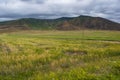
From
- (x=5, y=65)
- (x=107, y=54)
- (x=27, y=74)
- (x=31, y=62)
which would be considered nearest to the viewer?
(x=27, y=74)

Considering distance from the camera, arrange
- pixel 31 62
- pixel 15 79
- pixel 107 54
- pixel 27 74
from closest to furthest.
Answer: pixel 15 79, pixel 27 74, pixel 31 62, pixel 107 54

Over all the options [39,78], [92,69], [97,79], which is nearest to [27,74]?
[39,78]

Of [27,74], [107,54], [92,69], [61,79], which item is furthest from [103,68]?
[107,54]

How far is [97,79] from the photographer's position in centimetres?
1933

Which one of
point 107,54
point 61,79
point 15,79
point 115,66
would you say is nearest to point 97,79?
point 61,79

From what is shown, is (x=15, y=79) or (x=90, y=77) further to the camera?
(x=15, y=79)

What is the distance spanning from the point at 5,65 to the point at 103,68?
43.5ft

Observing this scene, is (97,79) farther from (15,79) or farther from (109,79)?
(15,79)

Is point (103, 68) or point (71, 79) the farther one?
point (103, 68)

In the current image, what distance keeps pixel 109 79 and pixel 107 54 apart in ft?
80.2

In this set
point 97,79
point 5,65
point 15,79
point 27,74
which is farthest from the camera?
point 5,65

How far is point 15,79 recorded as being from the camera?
22.3 metres

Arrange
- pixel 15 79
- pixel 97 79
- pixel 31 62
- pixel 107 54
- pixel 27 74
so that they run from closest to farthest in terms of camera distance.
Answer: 1. pixel 97 79
2. pixel 15 79
3. pixel 27 74
4. pixel 31 62
5. pixel 107 54

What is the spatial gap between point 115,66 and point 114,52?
2244 centimetres
